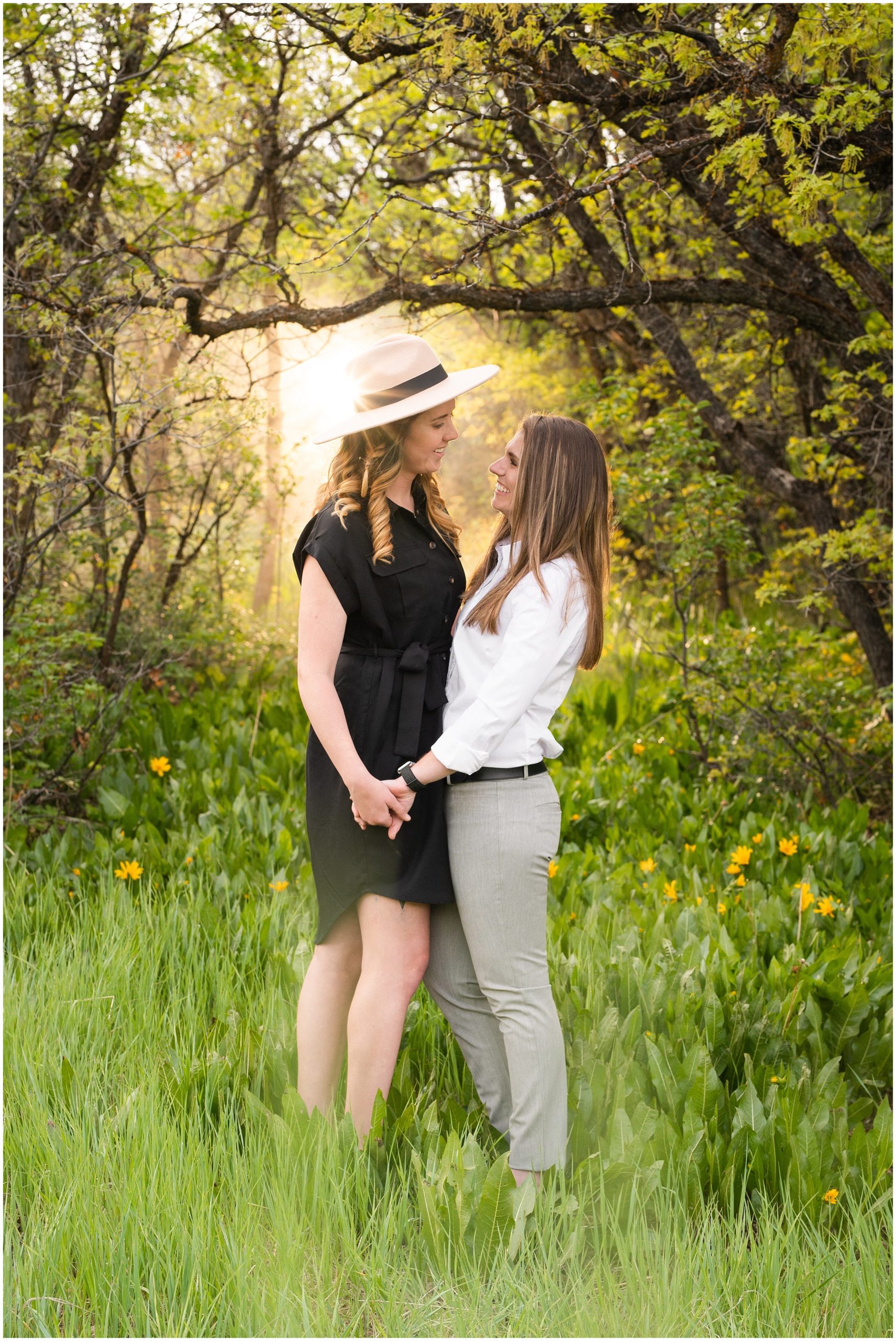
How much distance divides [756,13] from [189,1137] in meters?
4.19

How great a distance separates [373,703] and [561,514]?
565 millimetres

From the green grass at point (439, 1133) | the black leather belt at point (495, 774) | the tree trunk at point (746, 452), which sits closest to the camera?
the green grass at point (439, 1133)

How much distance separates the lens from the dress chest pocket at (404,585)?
7.27 ft

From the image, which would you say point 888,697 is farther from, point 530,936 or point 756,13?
point 530,936

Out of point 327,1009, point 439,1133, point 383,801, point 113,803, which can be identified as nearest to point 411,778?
point 383,801

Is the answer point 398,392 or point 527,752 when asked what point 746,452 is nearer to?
point 398,392

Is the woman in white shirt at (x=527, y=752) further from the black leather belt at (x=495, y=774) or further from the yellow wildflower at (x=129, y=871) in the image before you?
the yellow wildflower at (x=129, y=871)

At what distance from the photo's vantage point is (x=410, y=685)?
222 centimetres

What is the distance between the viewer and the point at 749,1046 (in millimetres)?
2748

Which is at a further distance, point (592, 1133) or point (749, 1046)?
point (749, 1046)

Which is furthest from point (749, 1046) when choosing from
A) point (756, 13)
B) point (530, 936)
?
point (756, 13)

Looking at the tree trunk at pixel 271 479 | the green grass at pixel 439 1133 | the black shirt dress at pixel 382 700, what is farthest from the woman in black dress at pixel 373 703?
the tree trunk at pixel 271 479

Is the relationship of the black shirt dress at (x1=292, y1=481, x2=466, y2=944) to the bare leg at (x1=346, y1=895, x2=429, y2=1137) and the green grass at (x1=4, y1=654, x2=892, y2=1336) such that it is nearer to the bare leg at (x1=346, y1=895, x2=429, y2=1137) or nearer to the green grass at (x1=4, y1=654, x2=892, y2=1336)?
the bare leg at (x1=346, y1=895, x2=429, y2=1137)

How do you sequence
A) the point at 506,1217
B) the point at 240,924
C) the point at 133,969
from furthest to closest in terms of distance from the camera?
the point at 240,924
the point at 133,969
the point at 506,1217
